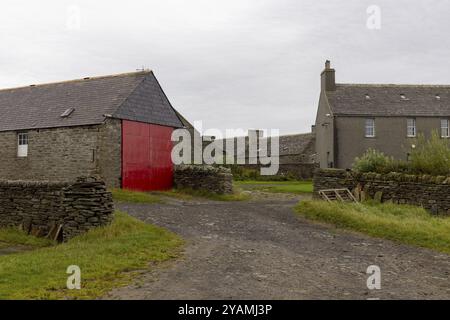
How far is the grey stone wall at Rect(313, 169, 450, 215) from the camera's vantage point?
1534 cm

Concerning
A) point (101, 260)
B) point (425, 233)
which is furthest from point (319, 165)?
point (101, 260)

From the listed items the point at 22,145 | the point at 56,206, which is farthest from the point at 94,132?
the point at 56,206

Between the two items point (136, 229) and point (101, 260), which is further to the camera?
point (136, 229)

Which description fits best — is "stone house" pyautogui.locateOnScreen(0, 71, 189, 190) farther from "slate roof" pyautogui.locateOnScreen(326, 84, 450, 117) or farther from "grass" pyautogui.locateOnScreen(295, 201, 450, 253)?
"slate roof" pyautogui.locateOnScreen(326, 84, 450, 117)

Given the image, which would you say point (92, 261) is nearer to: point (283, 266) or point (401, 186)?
point (283, 266)

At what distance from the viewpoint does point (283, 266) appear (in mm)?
8453

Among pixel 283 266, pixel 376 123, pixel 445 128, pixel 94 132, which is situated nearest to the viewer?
pixel 283 266

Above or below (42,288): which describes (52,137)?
above

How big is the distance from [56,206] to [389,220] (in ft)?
33.3

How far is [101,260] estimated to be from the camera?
8.61 m

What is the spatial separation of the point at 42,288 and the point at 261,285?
340cm

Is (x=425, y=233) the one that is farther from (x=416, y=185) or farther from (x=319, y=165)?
(x=319, y=165)

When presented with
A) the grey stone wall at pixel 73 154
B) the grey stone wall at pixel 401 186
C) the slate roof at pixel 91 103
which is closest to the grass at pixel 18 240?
the grey stone wall at pixel 73 154

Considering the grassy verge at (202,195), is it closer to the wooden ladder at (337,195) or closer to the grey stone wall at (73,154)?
the grey stone wall at (73,154)
